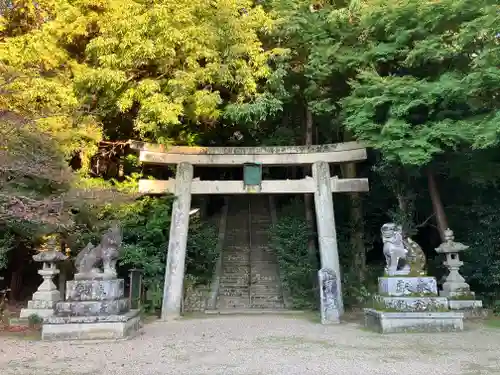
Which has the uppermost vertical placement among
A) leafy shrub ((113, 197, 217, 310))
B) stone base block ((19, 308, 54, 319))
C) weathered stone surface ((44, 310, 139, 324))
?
leafy shrub ((113, 197, 217, 310))

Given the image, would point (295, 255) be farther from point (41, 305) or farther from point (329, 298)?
point (41, 305)

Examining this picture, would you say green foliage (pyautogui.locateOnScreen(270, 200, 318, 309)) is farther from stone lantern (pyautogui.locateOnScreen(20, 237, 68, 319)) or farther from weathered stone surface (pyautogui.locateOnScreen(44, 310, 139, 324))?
stone lantern (pyautogui.locateOnScreen(20, 237, 68, 319))

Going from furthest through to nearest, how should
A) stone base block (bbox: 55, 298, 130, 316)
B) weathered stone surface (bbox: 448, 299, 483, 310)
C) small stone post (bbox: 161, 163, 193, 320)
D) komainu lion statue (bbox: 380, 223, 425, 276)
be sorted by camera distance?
small stone post (bbox: 161, 163, 193, 320), weathered stone surface (bbox: 448, 299, 483, 310), komainu lion statue (bbox: 380, 223, 425, 276), stone base block (bbox: 55, 298, 130, 316)

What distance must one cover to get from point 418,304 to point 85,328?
582 cm

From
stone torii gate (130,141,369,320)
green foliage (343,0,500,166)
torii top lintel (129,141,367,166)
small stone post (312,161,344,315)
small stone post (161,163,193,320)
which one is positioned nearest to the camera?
green foliage (343,0,500,166)

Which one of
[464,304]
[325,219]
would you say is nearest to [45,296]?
[325,219]

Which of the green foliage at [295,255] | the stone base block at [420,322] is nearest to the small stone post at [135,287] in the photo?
the green foliage at [295,255]

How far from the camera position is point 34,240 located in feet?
35.4

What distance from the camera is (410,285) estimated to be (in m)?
8.17

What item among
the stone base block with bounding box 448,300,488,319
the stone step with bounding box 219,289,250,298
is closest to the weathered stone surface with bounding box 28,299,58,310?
the stone step with bounding box 219,289,250,298

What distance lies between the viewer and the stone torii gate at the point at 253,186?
35.9ft

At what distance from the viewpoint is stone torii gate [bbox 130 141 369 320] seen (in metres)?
11.0

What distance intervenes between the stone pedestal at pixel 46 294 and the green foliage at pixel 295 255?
584 cm

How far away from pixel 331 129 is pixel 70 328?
9.43 m
